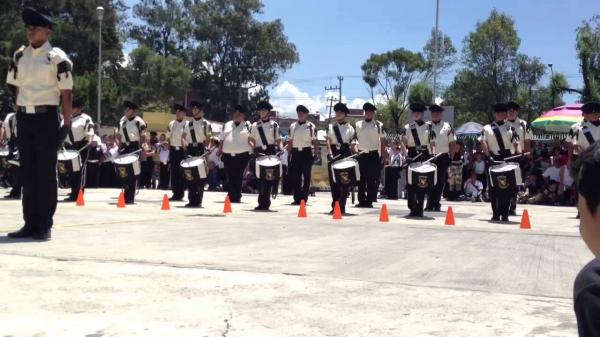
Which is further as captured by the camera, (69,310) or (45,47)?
(45,47)

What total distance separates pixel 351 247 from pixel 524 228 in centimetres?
473

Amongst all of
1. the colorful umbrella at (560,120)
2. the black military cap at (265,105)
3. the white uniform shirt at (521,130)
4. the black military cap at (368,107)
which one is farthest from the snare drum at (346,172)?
the colorful umbrella at (560,120)

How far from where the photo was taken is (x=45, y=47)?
321 inches

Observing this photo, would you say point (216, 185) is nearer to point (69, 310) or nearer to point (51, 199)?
point (51, 199)

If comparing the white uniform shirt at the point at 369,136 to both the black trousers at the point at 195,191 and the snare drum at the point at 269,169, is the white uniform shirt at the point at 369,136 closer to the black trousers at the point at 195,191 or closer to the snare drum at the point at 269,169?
the snare drum at the point at 269,169

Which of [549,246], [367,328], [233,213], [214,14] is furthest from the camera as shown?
[214,14]

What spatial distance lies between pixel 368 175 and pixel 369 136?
3.10 ft

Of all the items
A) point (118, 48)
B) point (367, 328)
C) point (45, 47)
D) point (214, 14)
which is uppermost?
point (214, 14)

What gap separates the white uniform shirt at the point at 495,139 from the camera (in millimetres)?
13414

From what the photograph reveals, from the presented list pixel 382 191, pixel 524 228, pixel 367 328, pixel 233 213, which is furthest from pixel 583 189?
pixel 382 191

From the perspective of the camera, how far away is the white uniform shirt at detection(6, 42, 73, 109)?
26.6ft

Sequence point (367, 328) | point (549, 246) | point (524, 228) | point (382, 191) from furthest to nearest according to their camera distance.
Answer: point (382, 191) < point (524, 228) < point (549, 246) < point (367, 328)

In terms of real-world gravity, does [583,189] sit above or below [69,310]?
above

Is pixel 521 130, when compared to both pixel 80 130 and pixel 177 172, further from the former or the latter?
pixel 80 130
